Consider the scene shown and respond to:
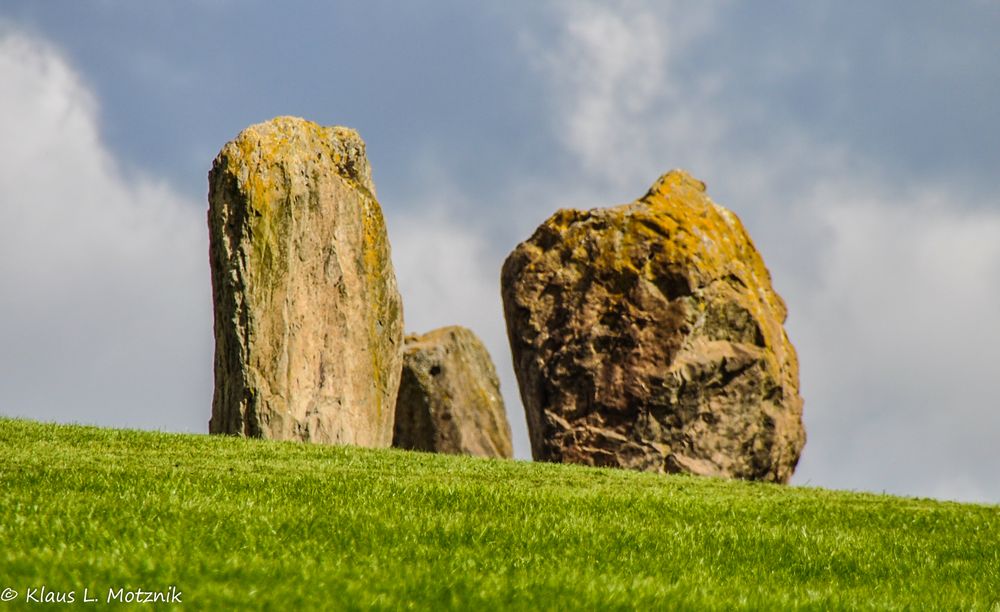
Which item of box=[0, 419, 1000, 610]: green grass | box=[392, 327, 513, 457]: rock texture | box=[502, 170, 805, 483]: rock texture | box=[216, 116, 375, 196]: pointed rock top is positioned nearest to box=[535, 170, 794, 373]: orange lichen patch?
box=[502, 170, 805, 483]: rock texture

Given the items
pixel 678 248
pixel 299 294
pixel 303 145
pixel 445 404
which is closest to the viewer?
pixel 299 294

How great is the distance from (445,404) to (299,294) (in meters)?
9.58

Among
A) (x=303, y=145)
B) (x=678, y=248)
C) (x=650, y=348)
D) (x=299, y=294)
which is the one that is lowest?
(x=650, y=348)

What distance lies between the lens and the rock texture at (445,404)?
32.5m

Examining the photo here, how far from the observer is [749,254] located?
28875mm

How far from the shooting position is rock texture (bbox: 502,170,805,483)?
2528 cm

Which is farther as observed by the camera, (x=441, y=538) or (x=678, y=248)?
(x=678, y=248)

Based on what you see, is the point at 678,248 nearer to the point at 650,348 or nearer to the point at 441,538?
the point at 650,348

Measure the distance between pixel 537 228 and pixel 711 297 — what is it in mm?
4906

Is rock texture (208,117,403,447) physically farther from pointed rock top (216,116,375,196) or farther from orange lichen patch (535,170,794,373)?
orange lichen patch (535,170,794,373)

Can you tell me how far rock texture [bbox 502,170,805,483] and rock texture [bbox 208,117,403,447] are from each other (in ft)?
12.3

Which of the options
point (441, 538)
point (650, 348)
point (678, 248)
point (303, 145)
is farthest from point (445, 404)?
point (441, 538)

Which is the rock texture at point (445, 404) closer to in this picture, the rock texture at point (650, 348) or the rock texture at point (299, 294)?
the rock texture at point (650, 348)

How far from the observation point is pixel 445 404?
3269cm
